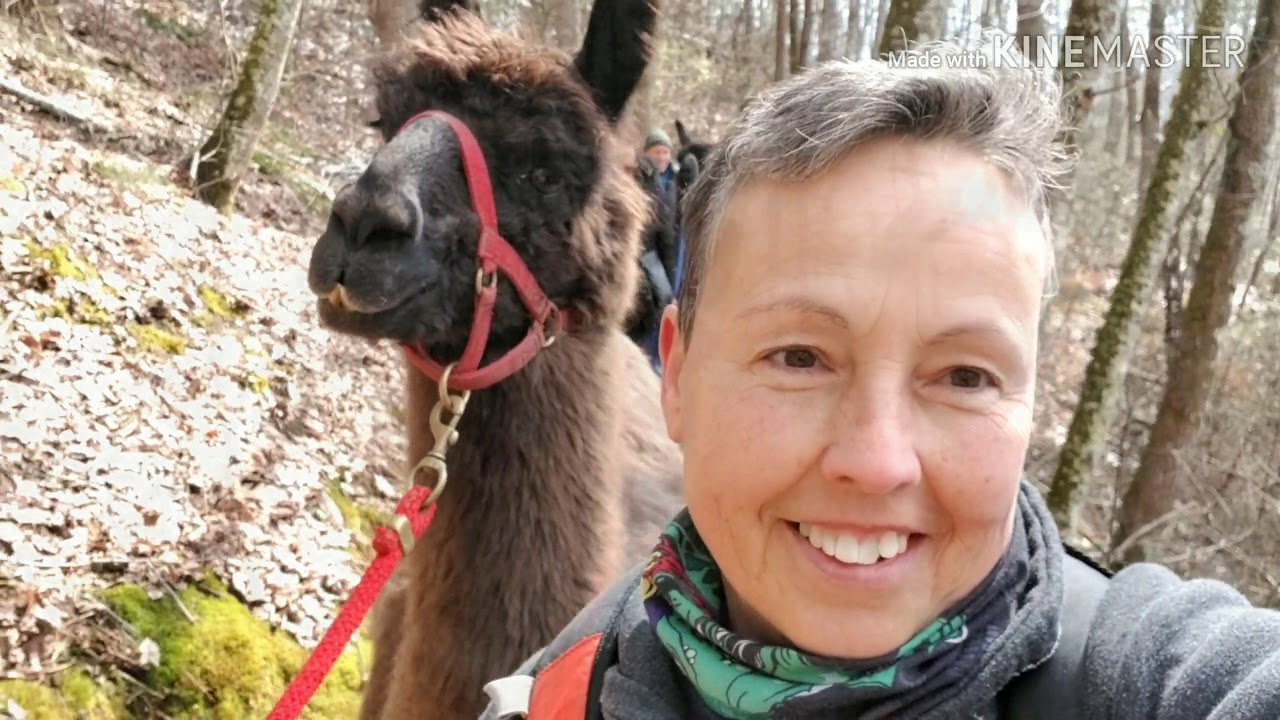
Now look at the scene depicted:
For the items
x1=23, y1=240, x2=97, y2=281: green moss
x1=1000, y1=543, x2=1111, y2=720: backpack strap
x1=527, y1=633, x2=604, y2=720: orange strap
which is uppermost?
x1=1000, y1=543, x2=1111, y2=720: backpack strap

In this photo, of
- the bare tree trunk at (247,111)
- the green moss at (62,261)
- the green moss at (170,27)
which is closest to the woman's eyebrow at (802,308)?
the green moss at (62,261)

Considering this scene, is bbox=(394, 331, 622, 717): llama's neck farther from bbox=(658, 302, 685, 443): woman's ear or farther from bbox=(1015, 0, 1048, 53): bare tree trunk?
bbox=(1015, 0, 1048, 53): bare tree trunk

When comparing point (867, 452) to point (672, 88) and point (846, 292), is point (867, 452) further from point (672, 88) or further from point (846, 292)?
point (672, 88)

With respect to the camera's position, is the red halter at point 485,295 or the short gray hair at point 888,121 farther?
the red halter at point 485,295

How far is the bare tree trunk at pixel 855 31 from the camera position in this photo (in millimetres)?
23562

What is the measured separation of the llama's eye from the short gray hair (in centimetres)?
185

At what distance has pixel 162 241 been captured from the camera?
7.38 m

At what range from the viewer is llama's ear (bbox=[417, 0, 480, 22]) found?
3762 millimetres

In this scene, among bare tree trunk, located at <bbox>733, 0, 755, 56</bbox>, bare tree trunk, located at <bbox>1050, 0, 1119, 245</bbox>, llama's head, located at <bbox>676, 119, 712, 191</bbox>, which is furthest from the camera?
bare tree trunk, located at <bbox>733, 0, 755, 56</bbox>

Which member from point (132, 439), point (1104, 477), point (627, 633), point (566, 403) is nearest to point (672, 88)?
point (1104, 477)

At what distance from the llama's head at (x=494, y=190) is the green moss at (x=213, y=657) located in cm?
185

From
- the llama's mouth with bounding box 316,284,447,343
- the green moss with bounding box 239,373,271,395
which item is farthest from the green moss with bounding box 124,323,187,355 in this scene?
the llama's mouth with bounding box 316,284,447,343

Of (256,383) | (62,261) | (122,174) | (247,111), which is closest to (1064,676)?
(256,383)

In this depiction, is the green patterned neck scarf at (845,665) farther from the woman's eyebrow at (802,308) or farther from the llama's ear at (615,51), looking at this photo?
the llama's ear at (615,51)
